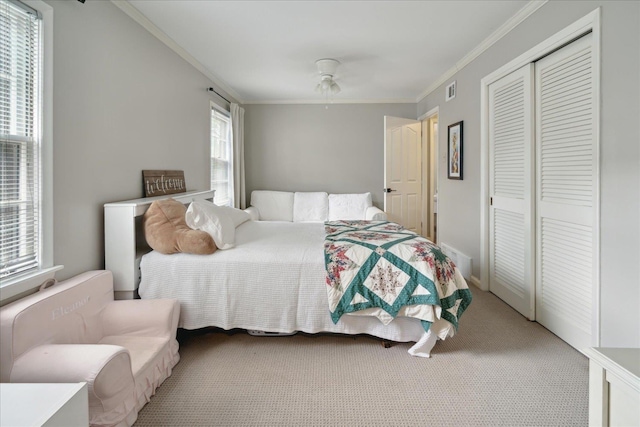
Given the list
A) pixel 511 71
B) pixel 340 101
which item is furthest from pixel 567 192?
pixel 340 101

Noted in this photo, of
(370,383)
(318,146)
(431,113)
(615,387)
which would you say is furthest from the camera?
(318,146)

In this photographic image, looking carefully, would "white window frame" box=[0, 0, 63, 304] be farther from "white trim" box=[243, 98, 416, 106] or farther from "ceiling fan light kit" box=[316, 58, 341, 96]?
"white trim" box=[243, 98, 416, 106]

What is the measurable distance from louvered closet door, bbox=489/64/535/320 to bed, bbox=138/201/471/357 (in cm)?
90

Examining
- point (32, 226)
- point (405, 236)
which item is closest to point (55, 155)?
point (32, 226)

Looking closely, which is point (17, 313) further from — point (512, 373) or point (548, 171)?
point (548, 171)

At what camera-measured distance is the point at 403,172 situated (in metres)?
5.15

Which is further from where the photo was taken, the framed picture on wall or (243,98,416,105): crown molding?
(243,98,416,105): crown molding

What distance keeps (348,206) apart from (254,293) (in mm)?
3038

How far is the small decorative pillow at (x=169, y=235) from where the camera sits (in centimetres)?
228

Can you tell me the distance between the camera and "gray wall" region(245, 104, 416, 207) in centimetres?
545

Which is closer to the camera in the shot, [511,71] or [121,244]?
[121,244]

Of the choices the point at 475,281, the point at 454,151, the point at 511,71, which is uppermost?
the point at 511,71

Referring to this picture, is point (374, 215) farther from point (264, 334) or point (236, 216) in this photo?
point (264, 334)

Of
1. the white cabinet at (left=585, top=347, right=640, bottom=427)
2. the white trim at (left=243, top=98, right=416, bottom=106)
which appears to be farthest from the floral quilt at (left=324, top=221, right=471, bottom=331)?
the white trim at (left=243, top=98, right=416, bottom=106)
